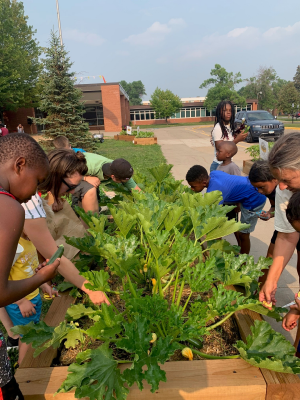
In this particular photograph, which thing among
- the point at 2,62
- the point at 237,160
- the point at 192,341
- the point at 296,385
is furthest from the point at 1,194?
the point at 2,62

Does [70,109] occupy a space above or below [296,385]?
above

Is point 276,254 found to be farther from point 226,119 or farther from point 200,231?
point 226,119

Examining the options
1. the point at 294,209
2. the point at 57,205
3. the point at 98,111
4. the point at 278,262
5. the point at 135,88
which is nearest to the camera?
the point at 294,209

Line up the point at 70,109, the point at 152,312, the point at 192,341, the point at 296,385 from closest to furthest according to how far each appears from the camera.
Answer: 1. the point at 296,385
2. the point at 152,312
3. the point at 192,341
4. the point at 70,109

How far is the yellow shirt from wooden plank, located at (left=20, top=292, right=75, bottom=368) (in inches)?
7.5

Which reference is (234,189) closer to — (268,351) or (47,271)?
(268,351)

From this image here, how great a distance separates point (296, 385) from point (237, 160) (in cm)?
1054

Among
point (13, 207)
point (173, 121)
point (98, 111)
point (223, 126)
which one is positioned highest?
point (98, 111)

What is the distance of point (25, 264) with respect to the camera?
7.02ft

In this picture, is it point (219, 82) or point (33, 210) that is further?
point (219, 82)

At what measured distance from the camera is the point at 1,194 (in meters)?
1.25

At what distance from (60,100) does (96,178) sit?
12.3m

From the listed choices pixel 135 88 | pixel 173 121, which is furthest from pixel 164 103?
pixel 135 88

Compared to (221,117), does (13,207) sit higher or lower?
lower
